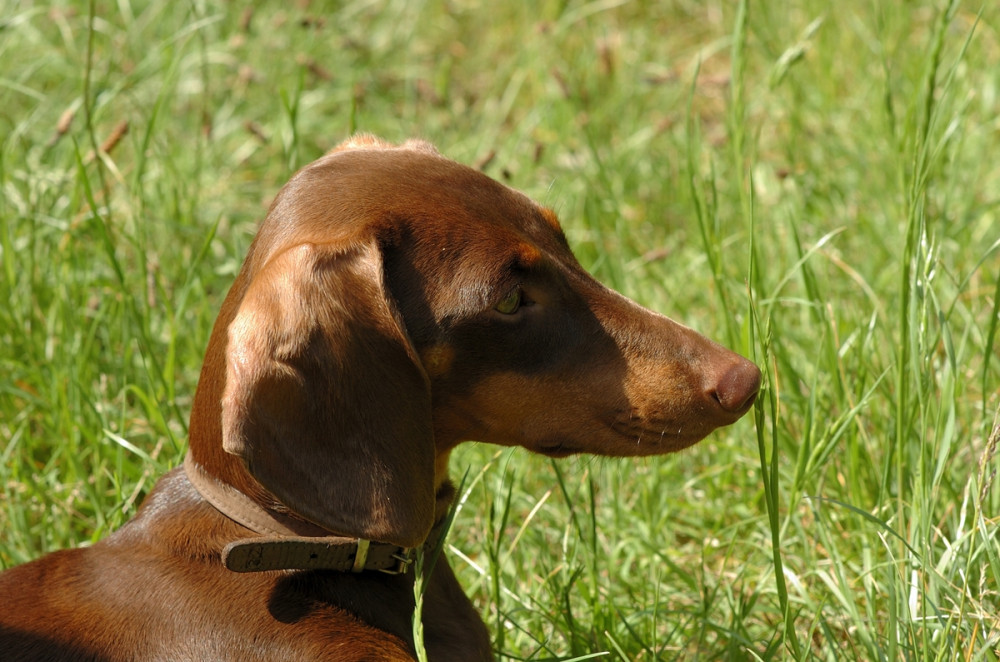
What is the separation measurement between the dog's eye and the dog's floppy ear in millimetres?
215

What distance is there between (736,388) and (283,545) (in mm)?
941

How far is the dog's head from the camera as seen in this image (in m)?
2.17

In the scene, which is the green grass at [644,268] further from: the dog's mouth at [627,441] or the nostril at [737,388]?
the dog's mouth at [627,441]

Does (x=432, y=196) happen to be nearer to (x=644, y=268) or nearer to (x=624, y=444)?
(x=624, y=444)

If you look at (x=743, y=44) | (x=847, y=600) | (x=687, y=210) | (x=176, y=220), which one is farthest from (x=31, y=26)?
(x=847, y=600)

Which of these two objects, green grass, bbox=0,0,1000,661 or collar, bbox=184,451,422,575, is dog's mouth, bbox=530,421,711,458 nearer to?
green grass, bbox=0,0,1000,661

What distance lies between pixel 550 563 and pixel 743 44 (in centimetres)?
148

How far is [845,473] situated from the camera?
332 cm

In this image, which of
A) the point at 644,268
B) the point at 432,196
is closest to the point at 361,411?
the point at 432,196

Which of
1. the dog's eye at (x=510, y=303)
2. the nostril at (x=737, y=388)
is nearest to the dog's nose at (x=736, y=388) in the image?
the nostril at (x=737, y=388)

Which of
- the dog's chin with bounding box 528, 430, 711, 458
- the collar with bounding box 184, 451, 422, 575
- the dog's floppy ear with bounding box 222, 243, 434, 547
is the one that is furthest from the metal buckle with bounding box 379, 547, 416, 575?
the dog's chin with bounding box 528, 430, 711, 458

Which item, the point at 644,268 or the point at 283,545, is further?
the point at 644,268

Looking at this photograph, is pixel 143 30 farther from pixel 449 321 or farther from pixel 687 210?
pixel 449 321

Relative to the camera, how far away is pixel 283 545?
90.7 inches
